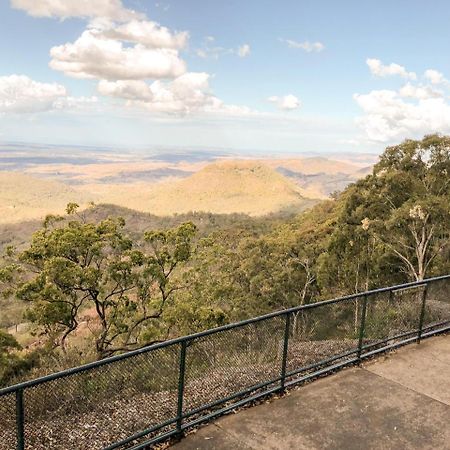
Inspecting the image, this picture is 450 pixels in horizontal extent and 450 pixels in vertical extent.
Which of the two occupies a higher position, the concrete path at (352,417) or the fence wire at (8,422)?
the fence wire at (8,422)

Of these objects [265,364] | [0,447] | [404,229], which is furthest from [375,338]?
[404,229]

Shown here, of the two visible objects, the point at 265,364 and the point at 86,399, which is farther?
the point at 265,364

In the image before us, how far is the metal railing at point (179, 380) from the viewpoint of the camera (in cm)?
479

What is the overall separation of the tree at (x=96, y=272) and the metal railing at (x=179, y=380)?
48.1 feet

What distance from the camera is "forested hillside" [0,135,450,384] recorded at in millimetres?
21344

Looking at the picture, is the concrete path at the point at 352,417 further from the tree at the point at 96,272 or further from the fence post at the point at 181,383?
the tree at the point at 96,272

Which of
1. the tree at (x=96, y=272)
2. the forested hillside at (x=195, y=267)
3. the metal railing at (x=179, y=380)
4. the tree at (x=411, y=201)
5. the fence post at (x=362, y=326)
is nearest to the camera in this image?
the metal railing at (x=179, y=380)

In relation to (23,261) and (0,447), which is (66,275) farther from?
(0,447)

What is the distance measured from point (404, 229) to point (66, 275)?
21561 millimetres

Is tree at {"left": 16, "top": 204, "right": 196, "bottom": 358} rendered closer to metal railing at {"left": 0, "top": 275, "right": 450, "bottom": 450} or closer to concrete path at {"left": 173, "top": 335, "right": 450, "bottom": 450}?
metal railing at {"left": 0, "top": 275, "right": 450, "bottom": 450}

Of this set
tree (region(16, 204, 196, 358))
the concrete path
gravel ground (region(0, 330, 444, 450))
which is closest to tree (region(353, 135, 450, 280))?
tree (region(16, 204, 196, 358))

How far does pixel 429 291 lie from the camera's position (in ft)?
28.8

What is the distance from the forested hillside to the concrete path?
49.7ft

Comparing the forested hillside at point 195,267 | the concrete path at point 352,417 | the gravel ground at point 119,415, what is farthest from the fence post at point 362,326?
the forested hillside at point 195,267
